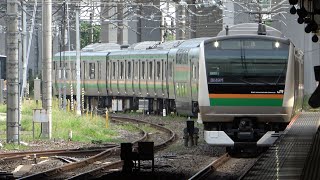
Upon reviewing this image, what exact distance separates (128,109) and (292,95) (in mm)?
24856

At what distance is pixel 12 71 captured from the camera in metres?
21.4

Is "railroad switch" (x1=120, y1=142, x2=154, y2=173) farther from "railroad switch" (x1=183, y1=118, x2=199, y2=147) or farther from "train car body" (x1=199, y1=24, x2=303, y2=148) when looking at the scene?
"railroad switch" (x1=183, y1=118, x2=199, y2=147)

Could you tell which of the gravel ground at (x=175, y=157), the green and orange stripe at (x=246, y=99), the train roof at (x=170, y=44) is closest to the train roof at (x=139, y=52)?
the train roof at (x=170, y=44)

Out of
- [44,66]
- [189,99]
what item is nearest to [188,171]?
[44,66]

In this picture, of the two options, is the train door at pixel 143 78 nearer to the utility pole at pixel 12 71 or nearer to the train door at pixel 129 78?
the train door at pixel 129 78

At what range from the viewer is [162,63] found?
35.6 metres

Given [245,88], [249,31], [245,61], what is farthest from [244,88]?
[249,31]

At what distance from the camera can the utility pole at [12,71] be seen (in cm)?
2122

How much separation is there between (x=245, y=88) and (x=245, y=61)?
562 mm

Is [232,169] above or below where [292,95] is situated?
A: below

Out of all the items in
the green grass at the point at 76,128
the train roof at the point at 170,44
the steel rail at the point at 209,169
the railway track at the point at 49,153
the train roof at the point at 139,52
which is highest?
the train roof at the point at 170,44

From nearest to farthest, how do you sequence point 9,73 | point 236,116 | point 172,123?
point 236,116
point 9,73
point 172,123

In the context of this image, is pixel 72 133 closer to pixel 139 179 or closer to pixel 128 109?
pixel 139 179

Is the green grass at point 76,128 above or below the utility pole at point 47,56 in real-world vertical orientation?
below
